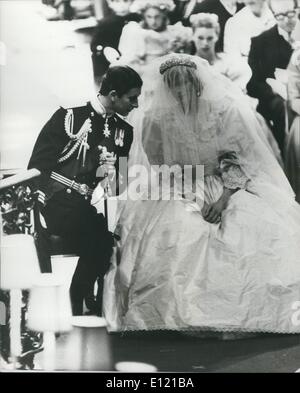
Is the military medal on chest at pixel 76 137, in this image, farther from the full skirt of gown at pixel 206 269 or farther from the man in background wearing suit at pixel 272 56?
A: the man in background wearing suit at pixel 272 56

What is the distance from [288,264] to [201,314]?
1.56 feet

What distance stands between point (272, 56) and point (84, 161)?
3.41 ft

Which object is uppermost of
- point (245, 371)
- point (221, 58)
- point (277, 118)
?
point (221, 58)

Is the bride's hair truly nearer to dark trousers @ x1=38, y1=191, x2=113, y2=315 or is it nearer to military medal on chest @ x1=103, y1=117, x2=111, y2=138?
military medal on chest @ x1=103, y1=117, x2=111, y2=138

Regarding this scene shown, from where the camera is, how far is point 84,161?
2.57m

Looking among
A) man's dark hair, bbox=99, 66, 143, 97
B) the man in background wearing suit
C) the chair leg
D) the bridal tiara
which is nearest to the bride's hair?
the bridal tiara

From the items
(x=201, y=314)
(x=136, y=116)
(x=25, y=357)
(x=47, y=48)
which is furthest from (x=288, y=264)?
(x=47, y=48)

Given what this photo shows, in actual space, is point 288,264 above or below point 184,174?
below

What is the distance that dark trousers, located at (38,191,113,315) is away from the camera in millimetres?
2539

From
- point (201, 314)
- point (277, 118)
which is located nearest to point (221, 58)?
point (277, 118)

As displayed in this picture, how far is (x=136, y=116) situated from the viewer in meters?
2.56

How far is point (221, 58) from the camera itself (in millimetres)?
2557

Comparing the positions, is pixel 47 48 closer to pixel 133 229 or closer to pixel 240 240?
pixel 133 229

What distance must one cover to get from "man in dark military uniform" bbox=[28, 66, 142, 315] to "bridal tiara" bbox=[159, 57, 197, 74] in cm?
13
